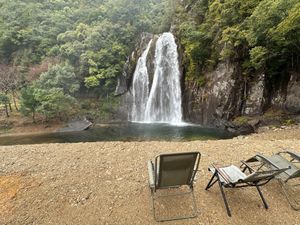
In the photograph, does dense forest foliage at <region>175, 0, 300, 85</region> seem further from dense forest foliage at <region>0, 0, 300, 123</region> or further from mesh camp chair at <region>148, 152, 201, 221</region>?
mesh camp chair at <region>148, 152, 201, 221</region>

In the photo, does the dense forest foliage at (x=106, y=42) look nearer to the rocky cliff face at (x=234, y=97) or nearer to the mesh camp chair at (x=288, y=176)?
the rocky cliff face at (x=234, y=97)

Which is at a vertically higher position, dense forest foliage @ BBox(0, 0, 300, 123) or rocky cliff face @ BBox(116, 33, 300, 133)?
→ dense forest foliage @ BBox(0, 0, 300, 123)

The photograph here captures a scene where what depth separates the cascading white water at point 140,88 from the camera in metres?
21.5

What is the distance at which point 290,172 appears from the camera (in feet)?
9.98

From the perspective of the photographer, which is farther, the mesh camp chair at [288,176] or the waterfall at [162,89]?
the waterfall at [162,89]

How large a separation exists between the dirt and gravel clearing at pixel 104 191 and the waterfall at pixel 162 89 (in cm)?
1411

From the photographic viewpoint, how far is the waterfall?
1975cm

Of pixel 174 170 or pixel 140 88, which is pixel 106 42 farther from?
pixel 174 170

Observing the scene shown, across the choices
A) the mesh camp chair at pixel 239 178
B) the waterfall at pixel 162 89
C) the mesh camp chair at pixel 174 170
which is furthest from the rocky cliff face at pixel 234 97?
the mesh camp chair at pixel 174 170

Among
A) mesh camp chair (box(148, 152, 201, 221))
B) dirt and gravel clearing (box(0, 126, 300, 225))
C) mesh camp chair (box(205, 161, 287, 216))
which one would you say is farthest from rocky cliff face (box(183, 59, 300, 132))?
mesh camp chair (box(148, 152, 201, 221))

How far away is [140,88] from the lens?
2195cm

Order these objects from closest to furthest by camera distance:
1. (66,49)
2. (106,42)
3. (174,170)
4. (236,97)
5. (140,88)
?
1. (174,170)
2. (236,97)
3. (140,88)
4. (66,49)
5. (106,42)

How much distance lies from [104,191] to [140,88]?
18812 mm

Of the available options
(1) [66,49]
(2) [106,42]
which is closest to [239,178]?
(2) [106,42]
